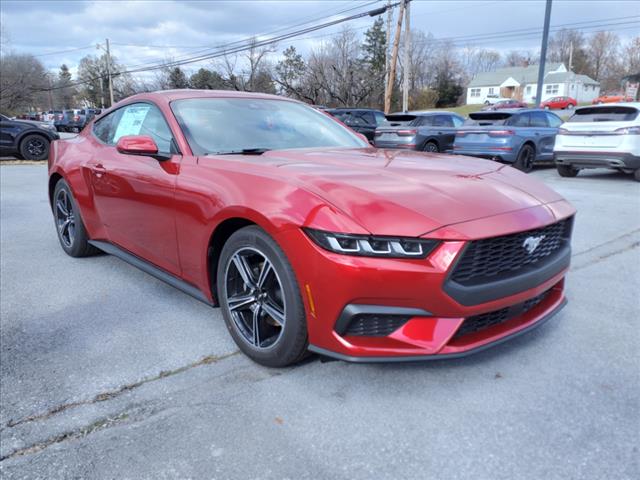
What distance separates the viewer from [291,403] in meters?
2.21

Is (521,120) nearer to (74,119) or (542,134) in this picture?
(542,134)

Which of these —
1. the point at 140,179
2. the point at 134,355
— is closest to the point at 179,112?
the point at 140,179

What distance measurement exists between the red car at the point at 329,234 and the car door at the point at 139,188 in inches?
0.7

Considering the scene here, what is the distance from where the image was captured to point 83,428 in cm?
206

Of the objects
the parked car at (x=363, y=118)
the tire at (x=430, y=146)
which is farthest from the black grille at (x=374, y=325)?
the parked car at (x=363, y=118)

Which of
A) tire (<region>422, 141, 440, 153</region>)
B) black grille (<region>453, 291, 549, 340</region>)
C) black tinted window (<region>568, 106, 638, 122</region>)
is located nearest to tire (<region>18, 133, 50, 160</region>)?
tire (<region>422, 141, 440, 153</region>)

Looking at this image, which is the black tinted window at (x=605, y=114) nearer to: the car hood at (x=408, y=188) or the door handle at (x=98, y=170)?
the car hood at (x=408, y=188)

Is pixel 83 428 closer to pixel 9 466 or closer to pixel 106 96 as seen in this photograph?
pixel 9 466

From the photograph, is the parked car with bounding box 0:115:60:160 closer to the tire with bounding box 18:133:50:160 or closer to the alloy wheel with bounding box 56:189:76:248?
the tire with bounding box 18:133:50:160

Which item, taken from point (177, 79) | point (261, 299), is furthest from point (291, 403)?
point (177, 79)

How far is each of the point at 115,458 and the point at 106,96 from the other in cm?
7880

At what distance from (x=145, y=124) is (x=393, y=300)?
2421 millimetres

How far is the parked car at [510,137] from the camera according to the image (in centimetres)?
1070

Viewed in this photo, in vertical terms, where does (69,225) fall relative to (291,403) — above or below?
above
